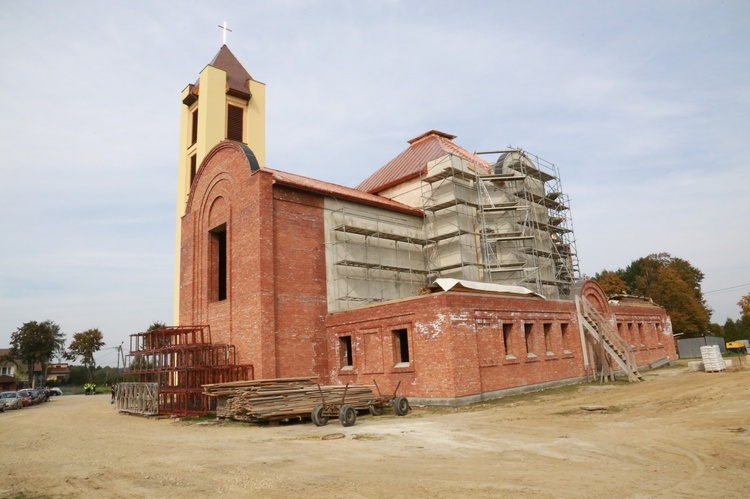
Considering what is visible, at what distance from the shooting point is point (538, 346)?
21.1 m

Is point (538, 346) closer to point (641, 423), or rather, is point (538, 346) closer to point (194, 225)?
point (641, 423)

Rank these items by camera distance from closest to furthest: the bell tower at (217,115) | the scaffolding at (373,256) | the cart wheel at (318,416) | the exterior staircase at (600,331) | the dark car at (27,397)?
1. the cart wheel at (318,416)
2. the scaffolding at (373,256)
3. the exterior staircase at (600,331)
4. the bell tower at (217,115)
5. the dark car at (27,397)

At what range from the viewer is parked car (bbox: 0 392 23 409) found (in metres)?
31.8

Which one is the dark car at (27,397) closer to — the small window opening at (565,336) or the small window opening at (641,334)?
the small window opening at (565,336)

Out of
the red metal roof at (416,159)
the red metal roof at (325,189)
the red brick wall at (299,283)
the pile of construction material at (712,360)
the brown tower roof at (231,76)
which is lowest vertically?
the pile of construction material at (712,360)

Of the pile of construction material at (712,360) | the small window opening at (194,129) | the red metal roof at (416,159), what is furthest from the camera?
the small window opening at (194,129)

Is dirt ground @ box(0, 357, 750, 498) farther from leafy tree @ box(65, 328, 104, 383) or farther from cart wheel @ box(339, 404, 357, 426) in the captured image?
leafy tree @ box(65, 328, 104, 383)

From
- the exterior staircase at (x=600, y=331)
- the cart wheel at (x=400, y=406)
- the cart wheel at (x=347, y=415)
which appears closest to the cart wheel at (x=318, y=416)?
the cart wheel at (x=347, y=415)

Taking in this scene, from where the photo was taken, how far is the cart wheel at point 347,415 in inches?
531

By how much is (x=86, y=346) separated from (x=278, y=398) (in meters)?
62.3

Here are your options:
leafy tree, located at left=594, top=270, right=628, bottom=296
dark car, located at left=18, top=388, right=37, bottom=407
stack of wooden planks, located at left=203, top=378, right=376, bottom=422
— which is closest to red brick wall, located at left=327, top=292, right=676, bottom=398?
stack of wooden planks, located at left=203, top=378, right=376, bottom=422

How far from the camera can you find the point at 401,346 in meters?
19.6

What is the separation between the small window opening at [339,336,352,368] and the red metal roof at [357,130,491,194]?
→ 10.8 meters

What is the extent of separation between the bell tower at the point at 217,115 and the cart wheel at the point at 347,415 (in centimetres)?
1895
